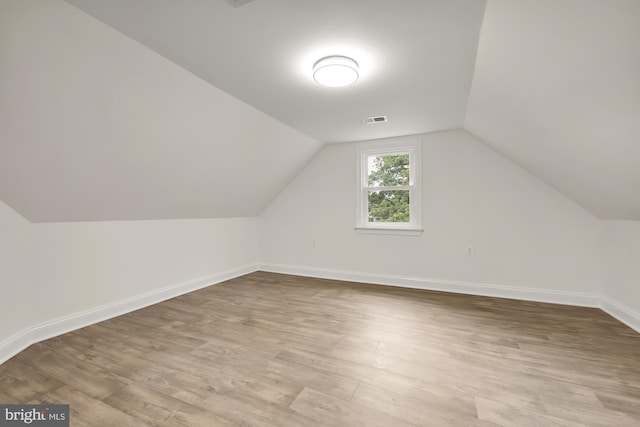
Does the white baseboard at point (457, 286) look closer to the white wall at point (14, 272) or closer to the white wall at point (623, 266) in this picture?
the white wall at point (623, 266)

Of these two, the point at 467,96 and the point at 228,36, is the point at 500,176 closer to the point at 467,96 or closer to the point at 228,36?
the point at 467,96

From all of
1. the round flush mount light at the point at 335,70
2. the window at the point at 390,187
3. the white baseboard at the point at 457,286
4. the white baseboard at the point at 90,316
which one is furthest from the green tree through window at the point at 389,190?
the white baseboard at the point at 90,316

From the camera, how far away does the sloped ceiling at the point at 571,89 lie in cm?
122

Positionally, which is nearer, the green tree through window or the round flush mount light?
the round flush mount light

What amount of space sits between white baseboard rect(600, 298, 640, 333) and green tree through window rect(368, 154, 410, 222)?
7.61ft

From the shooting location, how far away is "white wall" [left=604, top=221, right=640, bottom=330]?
261cm

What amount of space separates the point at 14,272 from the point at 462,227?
4637 mm

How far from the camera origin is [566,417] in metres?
1.50

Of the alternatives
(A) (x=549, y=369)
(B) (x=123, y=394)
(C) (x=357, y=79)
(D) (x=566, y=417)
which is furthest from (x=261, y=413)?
(C) (x=357, y=79)

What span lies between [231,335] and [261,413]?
1.07 metres

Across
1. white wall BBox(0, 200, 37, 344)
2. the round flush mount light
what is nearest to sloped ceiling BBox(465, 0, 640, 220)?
the round flush mount light

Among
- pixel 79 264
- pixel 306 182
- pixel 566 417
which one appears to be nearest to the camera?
pixel 566 417

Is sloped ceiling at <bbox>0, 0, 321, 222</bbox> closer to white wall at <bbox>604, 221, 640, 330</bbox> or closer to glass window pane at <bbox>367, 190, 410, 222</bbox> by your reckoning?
glass window pane at <bbox>367, 190, 410, 222</bbox>

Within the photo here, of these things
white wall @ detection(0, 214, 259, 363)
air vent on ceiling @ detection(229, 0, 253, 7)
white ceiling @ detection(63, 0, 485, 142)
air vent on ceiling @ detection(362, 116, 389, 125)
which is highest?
air vent on ceiling @ detection(362, 116, 389, 125)
